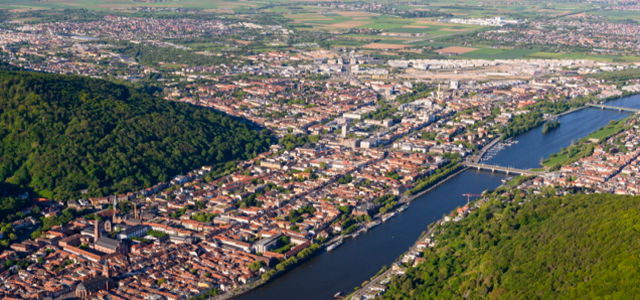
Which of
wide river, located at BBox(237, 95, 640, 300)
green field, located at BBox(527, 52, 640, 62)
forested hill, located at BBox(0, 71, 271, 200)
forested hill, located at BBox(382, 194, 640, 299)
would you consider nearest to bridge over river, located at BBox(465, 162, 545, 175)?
wide river, located at BBox(237, 95, 640, 300)

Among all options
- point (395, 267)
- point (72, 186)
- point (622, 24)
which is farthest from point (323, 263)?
point (622, 24)

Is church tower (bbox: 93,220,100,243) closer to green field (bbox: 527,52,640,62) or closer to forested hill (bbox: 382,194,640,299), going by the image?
forested hill (bbox: 382,194,640,299)

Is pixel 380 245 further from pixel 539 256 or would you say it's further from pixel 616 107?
pixel 616 107

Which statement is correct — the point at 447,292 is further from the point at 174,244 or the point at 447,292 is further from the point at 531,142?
the point at 531,142

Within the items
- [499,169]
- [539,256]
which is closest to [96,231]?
[539,256]

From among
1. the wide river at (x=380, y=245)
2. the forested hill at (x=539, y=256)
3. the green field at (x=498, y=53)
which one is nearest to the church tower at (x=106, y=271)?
the wide river at (x=380, y=245)
